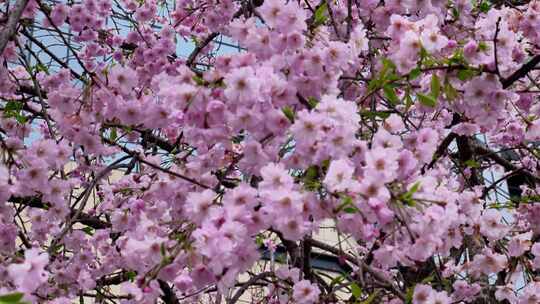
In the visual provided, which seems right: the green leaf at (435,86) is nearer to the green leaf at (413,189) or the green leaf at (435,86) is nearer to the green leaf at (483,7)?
the green leaf at (413,189)

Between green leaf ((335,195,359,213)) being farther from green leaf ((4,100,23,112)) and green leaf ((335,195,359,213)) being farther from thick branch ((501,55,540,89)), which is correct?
green leaf ((4,100,23,112))

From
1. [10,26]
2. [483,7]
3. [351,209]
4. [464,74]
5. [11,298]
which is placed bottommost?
[11,298]

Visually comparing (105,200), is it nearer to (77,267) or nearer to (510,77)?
(77,267)

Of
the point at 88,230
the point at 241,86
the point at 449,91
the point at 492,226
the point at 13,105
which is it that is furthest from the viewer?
the point at 88,230

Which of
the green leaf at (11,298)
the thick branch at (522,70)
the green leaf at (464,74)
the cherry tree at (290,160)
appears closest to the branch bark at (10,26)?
the cherry tree at (290,160)

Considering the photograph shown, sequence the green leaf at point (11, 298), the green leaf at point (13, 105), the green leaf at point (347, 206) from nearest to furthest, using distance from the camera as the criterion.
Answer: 1. the green leaf at point (11, 298)
2. the green leaf at point (347, 206)
3. the green leaf at point (13, 105)

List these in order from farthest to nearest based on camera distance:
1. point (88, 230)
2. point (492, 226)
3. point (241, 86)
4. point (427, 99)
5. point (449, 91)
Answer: point (88, 230) → point (492, 226) → point (449, 91) → point (427, 99) → point (241, 86)

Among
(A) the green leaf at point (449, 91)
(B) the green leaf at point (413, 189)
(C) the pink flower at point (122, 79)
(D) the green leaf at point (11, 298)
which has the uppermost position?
(C) the pink flower at point (122, 79)

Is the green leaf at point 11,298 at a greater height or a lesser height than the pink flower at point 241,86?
lesser

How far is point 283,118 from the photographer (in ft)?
6.17

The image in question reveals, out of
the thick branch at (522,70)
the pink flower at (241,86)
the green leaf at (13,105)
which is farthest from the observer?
the green leaf at (13,105)

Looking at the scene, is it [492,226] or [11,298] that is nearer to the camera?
[11,298]

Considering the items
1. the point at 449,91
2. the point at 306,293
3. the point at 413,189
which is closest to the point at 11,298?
the point at 413,189

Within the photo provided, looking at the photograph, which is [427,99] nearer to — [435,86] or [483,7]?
[435,86]
